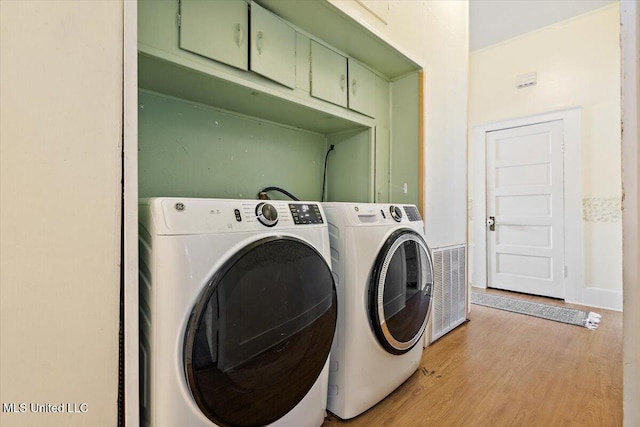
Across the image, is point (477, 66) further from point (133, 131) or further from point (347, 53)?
point (133, 131)

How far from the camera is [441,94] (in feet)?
6.87

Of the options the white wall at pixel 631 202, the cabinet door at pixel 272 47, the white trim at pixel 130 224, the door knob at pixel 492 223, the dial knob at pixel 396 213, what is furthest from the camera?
the door knob at pixel 492 223

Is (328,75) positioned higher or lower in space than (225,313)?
higher

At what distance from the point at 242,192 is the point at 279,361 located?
3.37 feet

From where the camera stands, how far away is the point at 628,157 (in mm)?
542

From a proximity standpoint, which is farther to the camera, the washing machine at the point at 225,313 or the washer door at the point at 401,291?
the washer door at the point at 401,291

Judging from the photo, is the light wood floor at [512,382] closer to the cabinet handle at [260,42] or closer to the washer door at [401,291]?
the washer door at [401,291]

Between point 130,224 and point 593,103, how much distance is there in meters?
3.78

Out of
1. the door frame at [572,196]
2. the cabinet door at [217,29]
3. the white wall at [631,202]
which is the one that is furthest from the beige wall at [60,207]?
the door frame at [572,196]

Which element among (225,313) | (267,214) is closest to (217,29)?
(267,214)

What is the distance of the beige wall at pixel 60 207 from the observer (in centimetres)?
60

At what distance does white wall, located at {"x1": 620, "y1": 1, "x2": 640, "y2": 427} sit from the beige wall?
3.44 feet

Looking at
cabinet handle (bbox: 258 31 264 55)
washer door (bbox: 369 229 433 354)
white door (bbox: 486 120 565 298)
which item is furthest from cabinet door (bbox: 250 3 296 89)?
white door (bbox: 486 120 565 298)

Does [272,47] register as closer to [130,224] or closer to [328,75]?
[328,75]
